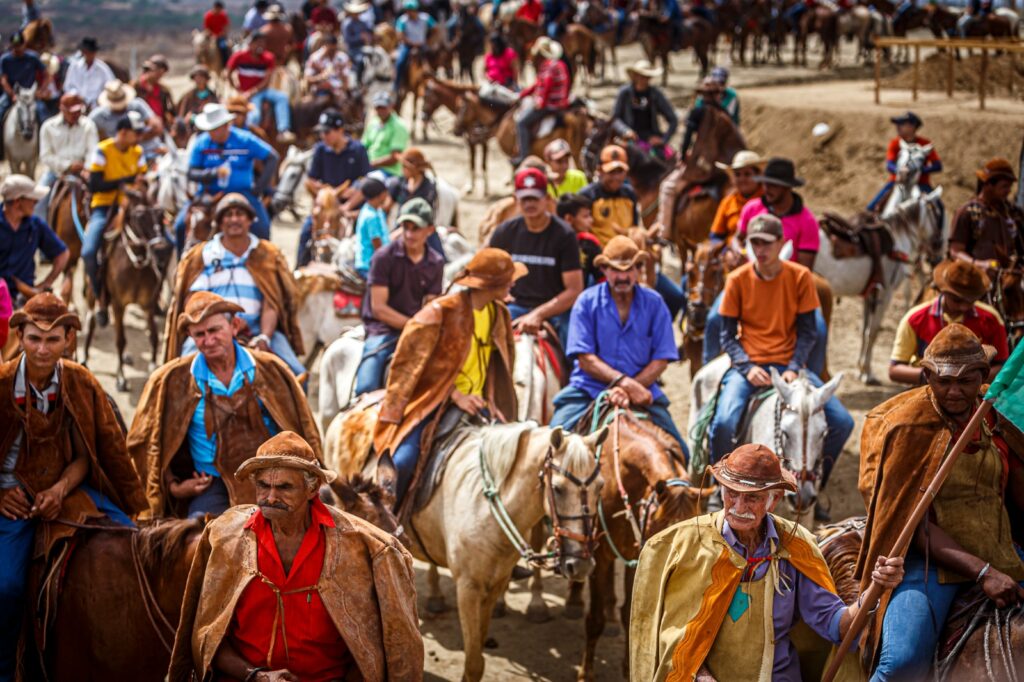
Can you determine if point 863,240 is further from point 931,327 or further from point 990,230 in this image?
point 931,327

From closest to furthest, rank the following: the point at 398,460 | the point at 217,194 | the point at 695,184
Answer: the point at 398,460 < the point at 217,194 < the point at 695,184

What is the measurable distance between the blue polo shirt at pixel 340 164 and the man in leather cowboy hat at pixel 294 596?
970 centimetres

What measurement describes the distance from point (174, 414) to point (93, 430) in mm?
529

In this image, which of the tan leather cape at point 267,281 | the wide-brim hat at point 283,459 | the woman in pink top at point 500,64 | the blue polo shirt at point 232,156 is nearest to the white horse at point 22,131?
the blue polo shirt at point 232,156

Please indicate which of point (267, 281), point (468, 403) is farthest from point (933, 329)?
point (267, 281)

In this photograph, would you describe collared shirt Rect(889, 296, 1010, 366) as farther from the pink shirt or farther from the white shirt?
the white shirt

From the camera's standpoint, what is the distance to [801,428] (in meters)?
7.43

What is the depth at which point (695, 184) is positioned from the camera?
14633 mm

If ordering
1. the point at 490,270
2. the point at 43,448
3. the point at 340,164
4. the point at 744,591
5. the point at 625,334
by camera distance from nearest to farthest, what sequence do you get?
the point at 744,591 < the point at 43,448 < the point at 490,270 < the point at 625,334 < the point at 340,164

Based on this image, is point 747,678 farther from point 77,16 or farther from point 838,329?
point 77,16

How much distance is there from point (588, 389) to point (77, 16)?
24455 millimetres

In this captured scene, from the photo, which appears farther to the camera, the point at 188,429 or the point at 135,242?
the point at 135,242

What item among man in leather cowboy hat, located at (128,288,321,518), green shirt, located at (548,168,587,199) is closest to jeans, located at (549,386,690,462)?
man in leather cowboy hat, located at (128,288,321,518)

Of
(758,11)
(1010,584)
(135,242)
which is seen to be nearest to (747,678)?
(1010,584)
